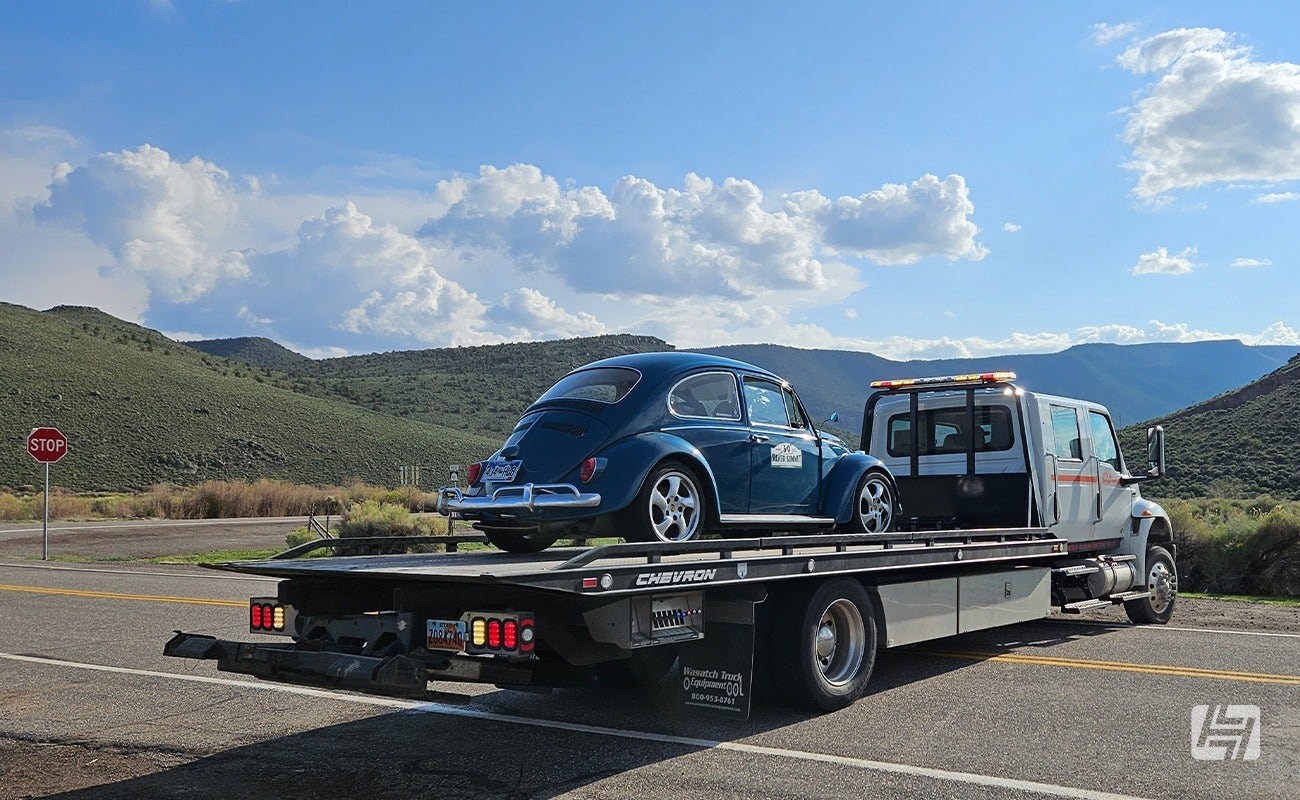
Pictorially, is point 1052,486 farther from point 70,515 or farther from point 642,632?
point 70,515

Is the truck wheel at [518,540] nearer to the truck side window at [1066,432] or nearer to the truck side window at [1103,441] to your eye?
the truck side window at [1066,432]

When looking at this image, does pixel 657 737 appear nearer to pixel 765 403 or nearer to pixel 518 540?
pixel 518 540

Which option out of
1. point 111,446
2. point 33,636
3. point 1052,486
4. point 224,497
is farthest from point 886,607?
point 111,446

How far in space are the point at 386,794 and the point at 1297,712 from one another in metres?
5.92

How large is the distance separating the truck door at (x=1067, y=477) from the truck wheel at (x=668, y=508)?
469 centimetres

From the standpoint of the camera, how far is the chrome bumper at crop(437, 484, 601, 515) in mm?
7305

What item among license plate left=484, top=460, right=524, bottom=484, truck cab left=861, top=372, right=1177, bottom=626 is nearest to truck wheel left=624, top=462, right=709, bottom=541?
license plate left=484, top=460, right=524, bottom=484

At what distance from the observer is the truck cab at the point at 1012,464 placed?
36.6ft

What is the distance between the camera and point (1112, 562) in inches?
462

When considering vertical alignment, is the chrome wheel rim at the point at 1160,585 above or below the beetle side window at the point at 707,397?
below

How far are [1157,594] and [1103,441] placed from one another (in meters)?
1.78

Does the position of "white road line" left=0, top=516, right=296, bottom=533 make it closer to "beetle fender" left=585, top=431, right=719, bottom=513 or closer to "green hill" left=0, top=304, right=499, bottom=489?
"green hill" left=0, top=304, right=499, bottom=489

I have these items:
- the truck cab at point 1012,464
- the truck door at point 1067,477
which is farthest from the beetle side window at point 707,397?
the truck door at point 1067,477

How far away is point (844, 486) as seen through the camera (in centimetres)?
930
